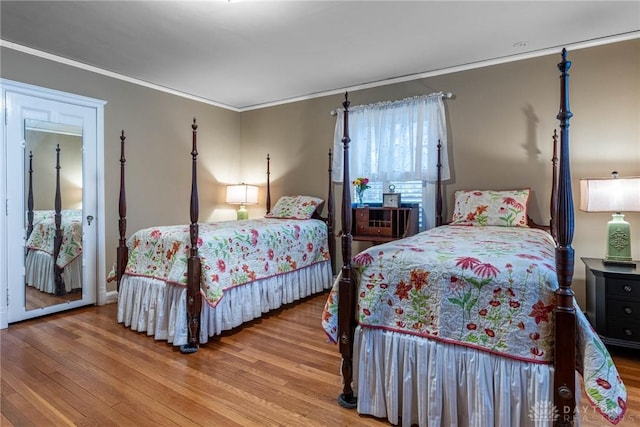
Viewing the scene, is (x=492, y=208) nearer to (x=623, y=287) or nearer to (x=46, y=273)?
(x=623, y=287)

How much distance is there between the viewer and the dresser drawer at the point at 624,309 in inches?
90.7

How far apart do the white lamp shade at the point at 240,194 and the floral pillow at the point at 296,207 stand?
1.97 ft

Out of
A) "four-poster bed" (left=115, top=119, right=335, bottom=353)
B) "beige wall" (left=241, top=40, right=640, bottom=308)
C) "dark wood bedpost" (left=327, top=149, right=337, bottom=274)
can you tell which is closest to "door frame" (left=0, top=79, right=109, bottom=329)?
"four-poster bed" (left=115, top=119, right=335, bottom=353)

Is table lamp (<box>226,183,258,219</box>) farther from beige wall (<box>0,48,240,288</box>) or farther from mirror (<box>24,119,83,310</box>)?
mirror (<box>24,119,83,310</box>)

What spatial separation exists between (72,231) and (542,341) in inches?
152

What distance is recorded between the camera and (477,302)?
4.81ft

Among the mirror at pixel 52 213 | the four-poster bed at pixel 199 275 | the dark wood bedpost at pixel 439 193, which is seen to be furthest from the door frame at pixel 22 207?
the dark wood bedpost at pixel 439 193

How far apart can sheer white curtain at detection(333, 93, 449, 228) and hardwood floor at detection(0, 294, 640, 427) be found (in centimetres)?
190

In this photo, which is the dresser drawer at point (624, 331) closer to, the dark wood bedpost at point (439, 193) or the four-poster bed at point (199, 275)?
the dark wood bedpost at point (439, 193)

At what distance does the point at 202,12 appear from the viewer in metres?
2.44

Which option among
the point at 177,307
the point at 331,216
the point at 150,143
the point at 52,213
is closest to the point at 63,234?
the point at 52,213

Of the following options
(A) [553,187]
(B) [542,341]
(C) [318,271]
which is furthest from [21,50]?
(A) [553,187]

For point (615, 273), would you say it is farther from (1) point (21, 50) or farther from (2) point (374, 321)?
(1) point (21, 50)

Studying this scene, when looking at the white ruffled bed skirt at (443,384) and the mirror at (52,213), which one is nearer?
the white ruffled bed skirt at (443,384)
